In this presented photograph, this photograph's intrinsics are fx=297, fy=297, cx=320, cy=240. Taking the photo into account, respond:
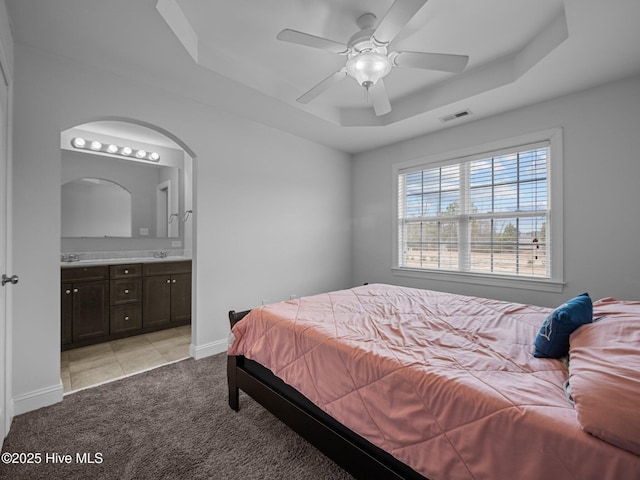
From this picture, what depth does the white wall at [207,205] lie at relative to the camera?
2076mm

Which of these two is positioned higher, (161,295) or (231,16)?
(231,16)

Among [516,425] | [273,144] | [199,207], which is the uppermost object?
[273,144]

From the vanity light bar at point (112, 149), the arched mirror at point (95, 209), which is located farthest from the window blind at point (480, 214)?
the arched mirror at point (95, 209)

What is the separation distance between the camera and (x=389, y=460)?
124 cm

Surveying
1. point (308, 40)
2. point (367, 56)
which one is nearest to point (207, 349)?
point (308, 40)

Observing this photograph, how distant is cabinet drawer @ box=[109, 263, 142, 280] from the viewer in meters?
3.45

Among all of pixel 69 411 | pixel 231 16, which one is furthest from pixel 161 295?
pixel 231 16

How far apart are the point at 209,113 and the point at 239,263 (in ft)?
5.25

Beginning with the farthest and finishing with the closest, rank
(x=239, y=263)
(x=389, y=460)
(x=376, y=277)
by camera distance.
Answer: (x=376, y=277) < (x=239, y=263) < (x=389, y=460)

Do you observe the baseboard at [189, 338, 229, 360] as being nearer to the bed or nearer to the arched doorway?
the arched doorway

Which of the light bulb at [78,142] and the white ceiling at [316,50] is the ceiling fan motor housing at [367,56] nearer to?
the white ceiling at [316,50]

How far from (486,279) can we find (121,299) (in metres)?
4.22

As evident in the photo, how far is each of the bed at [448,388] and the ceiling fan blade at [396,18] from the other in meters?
1.68

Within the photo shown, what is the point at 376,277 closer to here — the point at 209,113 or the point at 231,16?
the point at 209,113
